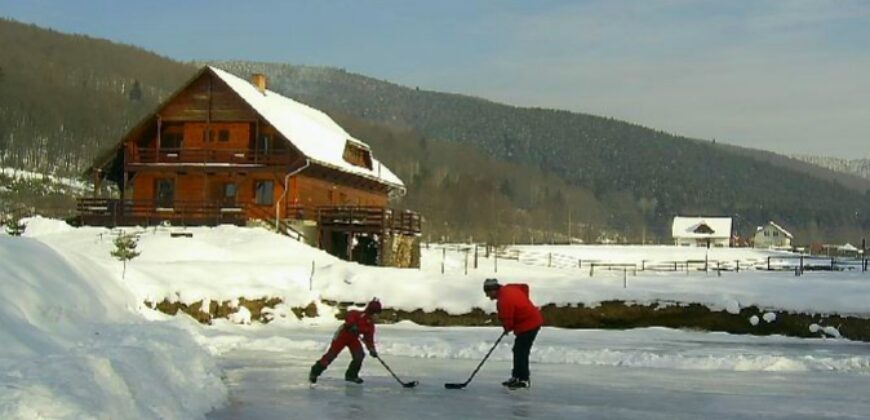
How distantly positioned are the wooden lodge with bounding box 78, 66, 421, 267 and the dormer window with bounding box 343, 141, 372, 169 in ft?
9.55

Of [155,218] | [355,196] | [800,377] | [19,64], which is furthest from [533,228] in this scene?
[800,377]

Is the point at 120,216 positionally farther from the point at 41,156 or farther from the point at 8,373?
the point at 41,156

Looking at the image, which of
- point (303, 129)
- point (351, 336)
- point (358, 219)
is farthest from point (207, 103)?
point (351, 336)

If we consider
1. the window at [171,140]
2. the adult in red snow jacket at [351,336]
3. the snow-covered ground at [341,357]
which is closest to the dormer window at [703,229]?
the window at [171,140]

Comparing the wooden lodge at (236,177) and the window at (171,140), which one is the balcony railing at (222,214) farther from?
the window at (171,140)

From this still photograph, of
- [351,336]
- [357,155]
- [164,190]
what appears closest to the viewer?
[351,336]

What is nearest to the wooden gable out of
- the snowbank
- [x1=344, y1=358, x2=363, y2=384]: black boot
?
the snowbank

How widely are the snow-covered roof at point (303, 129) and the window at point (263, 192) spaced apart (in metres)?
2.64

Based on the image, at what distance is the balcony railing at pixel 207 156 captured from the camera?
47.8 m

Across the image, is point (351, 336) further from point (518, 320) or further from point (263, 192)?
point (263, 192)

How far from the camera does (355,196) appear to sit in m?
56.1

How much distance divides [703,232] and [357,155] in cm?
9747

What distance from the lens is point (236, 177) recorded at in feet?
160

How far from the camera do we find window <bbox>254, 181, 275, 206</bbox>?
158ft
